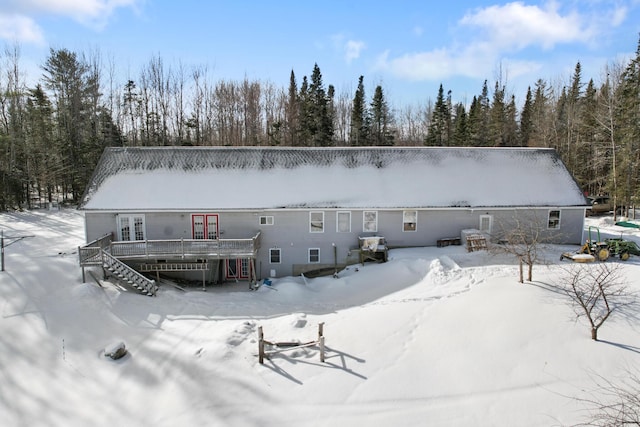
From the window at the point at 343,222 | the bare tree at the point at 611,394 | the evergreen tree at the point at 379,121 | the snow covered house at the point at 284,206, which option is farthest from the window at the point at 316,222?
the evergreen tree at the point at 379,121

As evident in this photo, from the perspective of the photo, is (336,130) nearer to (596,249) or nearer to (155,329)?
(596,249)

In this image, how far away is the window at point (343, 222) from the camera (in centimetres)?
2088

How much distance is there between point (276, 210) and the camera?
20.4 meters

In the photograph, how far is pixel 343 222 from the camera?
824 inches

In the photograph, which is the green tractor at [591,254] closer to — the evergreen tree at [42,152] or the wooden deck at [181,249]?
the wooden deck at [181,249]

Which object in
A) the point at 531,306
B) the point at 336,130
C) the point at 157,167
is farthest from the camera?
the point at 336,130

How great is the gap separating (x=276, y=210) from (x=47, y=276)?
11037 millimetres

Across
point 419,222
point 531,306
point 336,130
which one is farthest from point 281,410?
point 336,130

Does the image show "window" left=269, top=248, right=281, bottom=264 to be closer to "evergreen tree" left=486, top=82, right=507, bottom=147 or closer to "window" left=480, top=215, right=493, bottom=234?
"window" left=480, top=215, right=493, bottom=234

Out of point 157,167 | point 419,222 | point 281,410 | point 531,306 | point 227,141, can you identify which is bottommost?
point 281,410

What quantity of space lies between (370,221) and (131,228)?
12.8 m

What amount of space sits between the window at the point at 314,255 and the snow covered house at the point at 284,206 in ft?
0.18

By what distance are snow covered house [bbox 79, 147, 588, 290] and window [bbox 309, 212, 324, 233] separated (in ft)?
0.18

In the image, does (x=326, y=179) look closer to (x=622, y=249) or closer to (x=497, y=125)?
(x=622, y=249)
